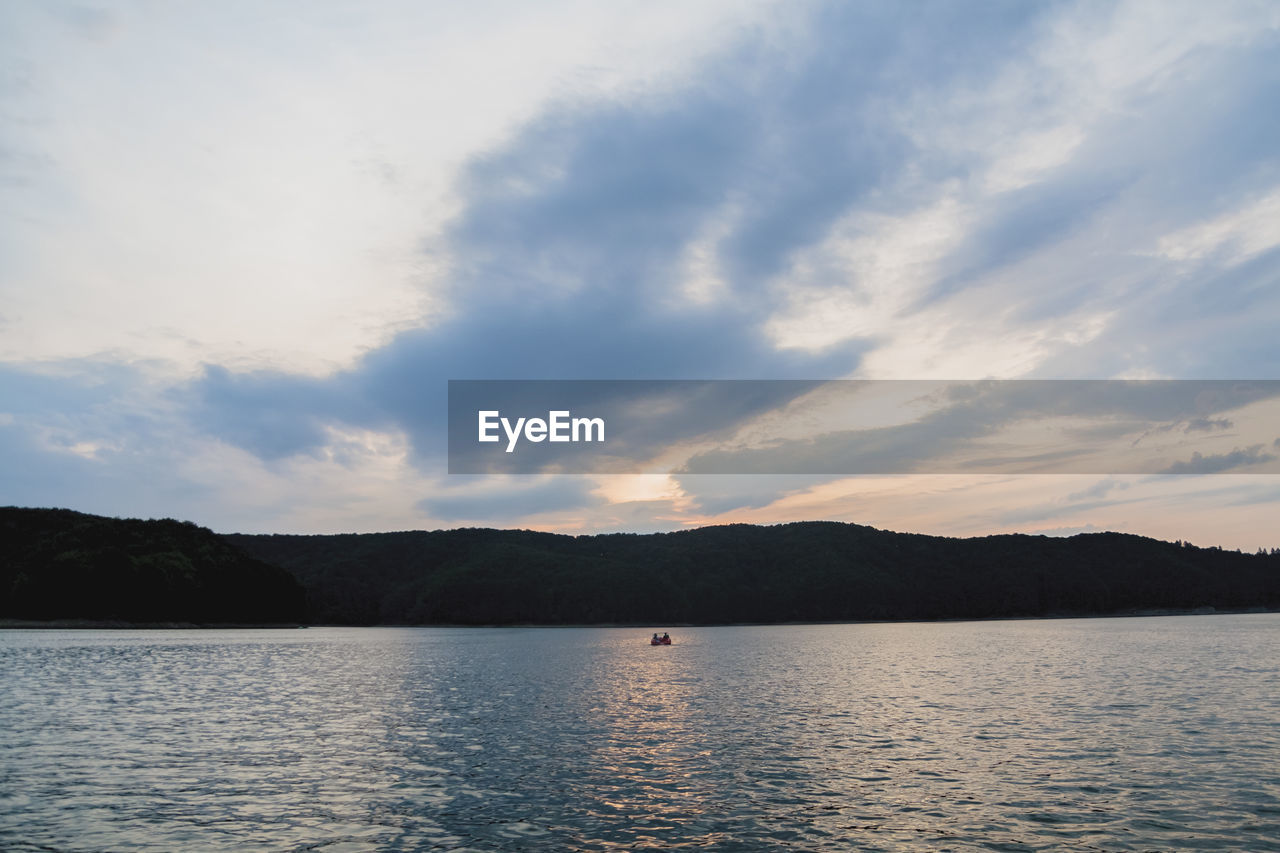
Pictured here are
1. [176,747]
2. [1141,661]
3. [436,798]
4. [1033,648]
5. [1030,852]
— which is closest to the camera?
[1030,852]

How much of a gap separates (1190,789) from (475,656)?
4838 inches

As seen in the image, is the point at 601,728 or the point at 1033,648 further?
the point at 1033,648

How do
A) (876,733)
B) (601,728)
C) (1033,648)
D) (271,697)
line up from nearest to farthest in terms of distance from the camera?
(876,733) < (601,728) < (271,697) < (1033,648)

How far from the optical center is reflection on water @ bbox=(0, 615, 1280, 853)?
2856cm

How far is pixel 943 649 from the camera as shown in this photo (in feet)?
531

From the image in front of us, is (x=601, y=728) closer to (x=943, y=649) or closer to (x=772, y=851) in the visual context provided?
(x=772, y=851)

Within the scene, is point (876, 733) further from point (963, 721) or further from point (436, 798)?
point (436, 798)

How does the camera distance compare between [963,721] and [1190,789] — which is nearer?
[1190,789]

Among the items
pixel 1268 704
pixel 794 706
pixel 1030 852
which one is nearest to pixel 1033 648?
pixel 1268 704

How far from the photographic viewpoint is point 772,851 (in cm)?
2634

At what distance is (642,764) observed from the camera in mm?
42094

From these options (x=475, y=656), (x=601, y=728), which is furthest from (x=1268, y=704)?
(x=475, y=656)

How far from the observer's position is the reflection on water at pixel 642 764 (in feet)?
93.7

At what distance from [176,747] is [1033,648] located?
5893 inches
